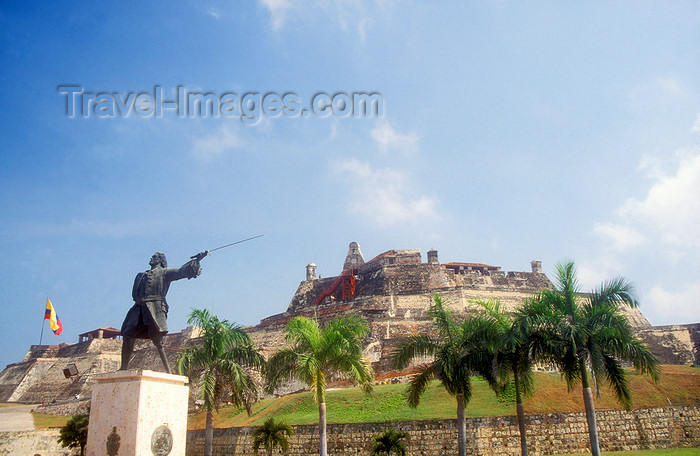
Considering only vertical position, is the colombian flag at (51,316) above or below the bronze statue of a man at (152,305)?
above

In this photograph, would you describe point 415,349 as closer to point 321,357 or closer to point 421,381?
point 421,381

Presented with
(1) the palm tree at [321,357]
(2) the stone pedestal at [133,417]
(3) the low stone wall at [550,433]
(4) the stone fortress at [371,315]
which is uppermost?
(4) the stone fortress at [371,315]

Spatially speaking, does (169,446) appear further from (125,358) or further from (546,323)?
(546,323)

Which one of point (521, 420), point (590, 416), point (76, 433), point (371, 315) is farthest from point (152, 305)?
point (371, 315)

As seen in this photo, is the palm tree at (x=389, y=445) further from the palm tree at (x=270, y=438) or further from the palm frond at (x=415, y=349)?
the palm tree at (x=270, y=438)

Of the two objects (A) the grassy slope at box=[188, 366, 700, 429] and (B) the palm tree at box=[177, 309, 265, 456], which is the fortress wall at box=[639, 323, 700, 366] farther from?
(B) the palm tree at box=[177, 309, 265, 456]

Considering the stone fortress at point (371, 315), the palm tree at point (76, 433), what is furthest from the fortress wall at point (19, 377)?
the palm tree at point (76, 433)

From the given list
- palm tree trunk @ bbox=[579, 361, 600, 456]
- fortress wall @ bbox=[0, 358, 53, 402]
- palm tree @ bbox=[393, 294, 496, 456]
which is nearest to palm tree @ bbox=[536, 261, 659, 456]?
palm tree trunk @ bbox=[579, 361, 600, 456]

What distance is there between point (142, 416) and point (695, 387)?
767 inches

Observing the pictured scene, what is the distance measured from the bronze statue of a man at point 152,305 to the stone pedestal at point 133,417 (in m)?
0.78

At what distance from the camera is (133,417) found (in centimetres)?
837

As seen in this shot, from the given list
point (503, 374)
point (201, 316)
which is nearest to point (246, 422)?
point (201, 316)

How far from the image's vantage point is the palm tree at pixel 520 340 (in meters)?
13.5

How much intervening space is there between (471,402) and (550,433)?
3.19 m
